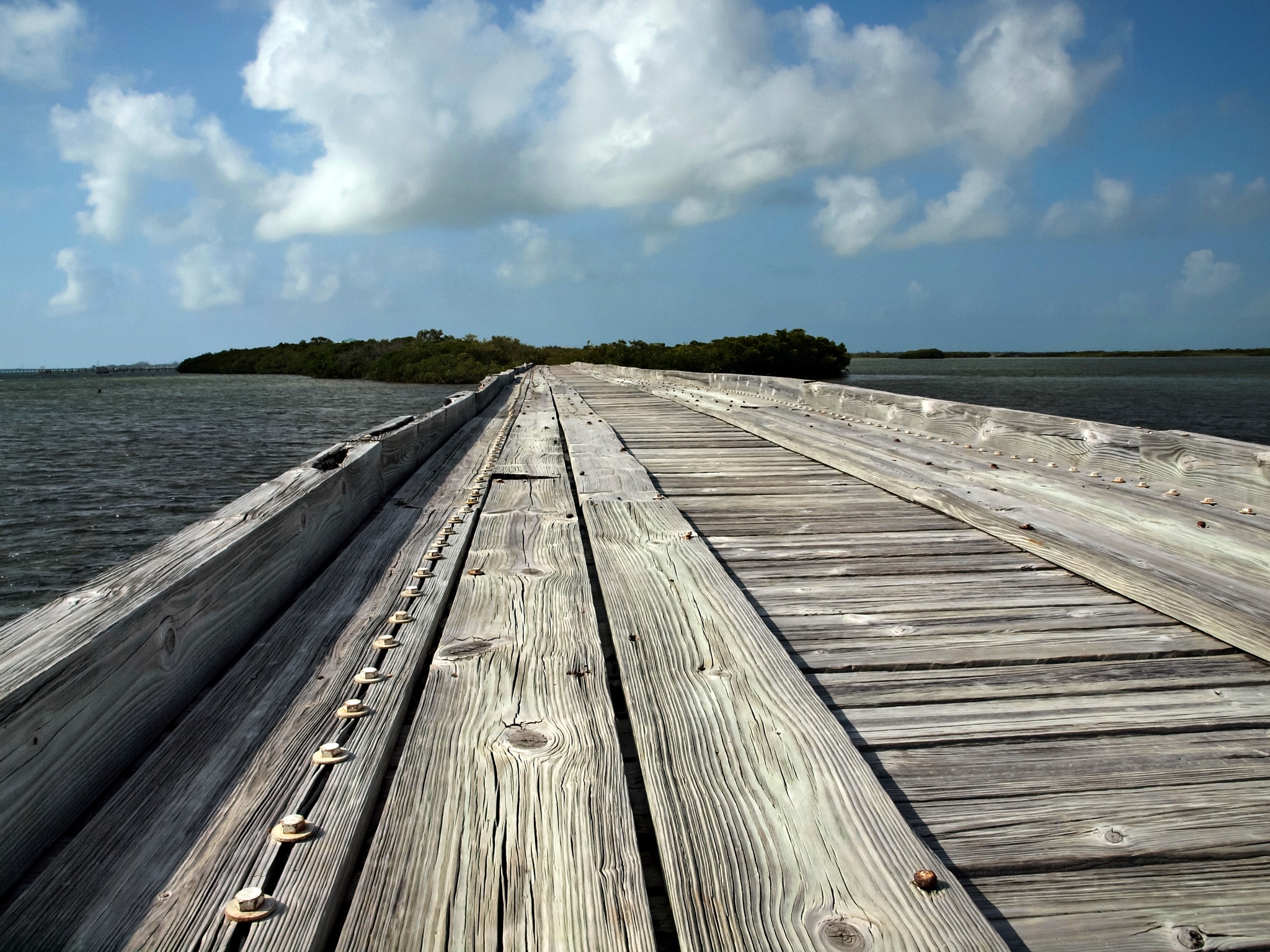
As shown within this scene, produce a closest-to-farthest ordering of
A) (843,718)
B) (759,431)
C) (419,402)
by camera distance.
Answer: (843,718) < (759,431) < (419,402)

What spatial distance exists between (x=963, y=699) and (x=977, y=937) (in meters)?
0.88

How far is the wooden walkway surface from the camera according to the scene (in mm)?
1259

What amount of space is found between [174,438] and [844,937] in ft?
78.5

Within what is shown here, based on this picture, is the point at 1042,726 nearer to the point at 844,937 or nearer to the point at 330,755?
the point at 844,937

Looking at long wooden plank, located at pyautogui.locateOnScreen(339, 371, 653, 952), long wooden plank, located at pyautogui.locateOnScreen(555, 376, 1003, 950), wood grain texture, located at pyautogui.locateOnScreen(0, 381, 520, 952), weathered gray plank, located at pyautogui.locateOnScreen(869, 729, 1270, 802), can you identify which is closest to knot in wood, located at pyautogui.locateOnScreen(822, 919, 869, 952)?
long wooden plank, located at pyautogui.locateOnScreen(555, 376, 1003, 950)

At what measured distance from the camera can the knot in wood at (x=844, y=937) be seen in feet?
3.46

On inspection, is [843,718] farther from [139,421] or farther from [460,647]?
[139,421]

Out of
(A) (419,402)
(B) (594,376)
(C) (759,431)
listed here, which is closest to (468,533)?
(C) (759,431)

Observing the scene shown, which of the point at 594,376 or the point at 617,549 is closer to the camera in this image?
the point at 617,549

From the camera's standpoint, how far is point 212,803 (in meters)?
1.37

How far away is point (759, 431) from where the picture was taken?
21.3ft

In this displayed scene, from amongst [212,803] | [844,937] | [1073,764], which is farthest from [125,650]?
[1073,764]

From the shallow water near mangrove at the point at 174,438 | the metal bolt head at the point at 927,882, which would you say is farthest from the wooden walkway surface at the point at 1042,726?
the shallow water near mangrove at the point at 174,438

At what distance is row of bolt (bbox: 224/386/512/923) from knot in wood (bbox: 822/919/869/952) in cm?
81
